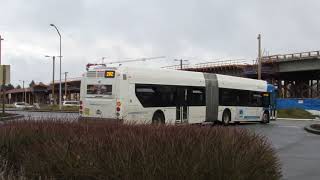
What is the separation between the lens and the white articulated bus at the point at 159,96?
22484 mm

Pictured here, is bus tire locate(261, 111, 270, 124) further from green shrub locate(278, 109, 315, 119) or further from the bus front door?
green shrub locate(278, 109, 315, 119)

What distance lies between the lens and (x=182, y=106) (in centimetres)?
2581

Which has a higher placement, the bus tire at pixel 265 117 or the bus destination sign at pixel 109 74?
the bus destination sign at pixel 109 74

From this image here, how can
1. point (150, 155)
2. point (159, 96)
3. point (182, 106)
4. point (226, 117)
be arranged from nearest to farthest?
1. point (150, 155)
2. point (159, 96)
3. point (182, 106)
4. point (226, 117)

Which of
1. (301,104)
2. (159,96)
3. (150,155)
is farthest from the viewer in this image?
(301,104)

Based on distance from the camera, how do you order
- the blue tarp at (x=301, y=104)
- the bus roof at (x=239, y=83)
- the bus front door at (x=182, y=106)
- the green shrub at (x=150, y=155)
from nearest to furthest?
the green shrub at (x=150, y=155) < the bus front door at (x=182, y=106) < the bus roof at (x=239, y=83) < the blue tarp at (x=301, y=104)

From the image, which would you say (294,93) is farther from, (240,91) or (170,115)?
(170,115)

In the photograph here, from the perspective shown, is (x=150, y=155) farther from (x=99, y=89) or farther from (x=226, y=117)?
(x=226, y=117)

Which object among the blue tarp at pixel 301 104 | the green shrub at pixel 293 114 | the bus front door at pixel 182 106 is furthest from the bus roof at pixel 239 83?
the blue tarp at pixel 301 104

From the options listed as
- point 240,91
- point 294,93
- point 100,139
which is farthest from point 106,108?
point 294,93

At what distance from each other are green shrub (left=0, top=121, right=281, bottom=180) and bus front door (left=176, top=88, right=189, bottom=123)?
1701 cm

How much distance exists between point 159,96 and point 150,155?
58.0ft

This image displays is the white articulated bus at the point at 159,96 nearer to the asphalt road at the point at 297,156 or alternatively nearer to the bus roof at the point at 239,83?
the bus roof at the point at 239,83

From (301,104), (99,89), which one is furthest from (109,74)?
(301,104)
